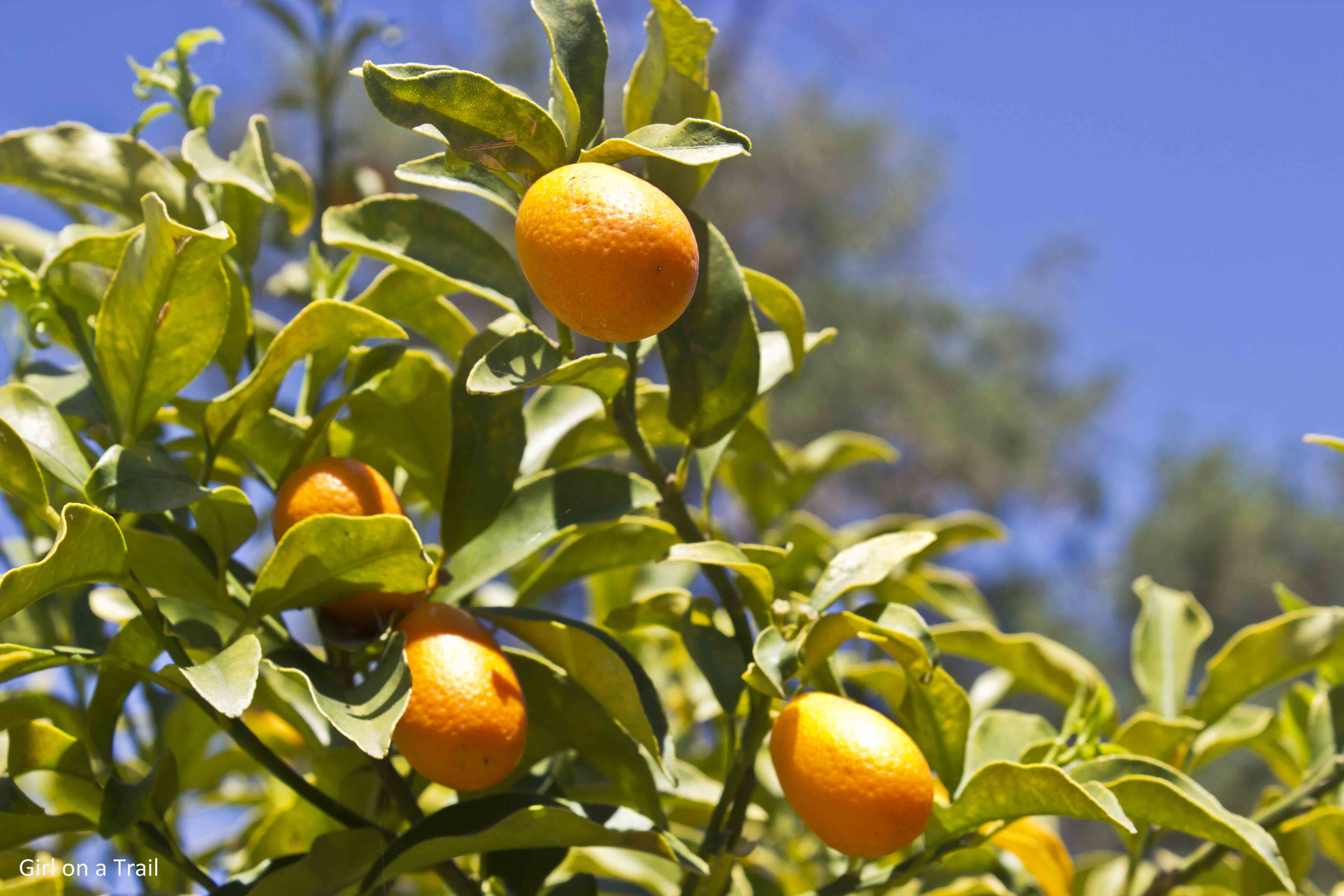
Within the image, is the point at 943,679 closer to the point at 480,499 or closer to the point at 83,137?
the point at 480,499

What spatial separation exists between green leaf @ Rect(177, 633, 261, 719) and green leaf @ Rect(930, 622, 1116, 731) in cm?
50

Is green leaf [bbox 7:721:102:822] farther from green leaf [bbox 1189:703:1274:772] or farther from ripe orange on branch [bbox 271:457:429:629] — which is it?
green leaf [bbox 1189:703:1274:772]

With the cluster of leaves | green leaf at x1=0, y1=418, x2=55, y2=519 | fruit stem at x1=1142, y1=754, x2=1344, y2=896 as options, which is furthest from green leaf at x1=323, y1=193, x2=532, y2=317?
fruit stem at x1=1142, y1=754, x2=1344, y2=896

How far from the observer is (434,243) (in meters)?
0.68

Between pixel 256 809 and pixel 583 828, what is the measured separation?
73 centimetres

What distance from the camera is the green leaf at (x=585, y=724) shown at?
67 cm

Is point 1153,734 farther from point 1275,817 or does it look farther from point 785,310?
point 785,310

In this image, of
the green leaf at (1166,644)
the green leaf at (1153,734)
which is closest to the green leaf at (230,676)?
the green leaf at (1153,734)

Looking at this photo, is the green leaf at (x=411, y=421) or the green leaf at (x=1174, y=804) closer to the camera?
the green leaf at (x=1174, y=804)

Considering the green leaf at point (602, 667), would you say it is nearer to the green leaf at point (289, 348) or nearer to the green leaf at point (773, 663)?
the green leaf at point (773, 663)

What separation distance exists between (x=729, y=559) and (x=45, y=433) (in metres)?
0.42

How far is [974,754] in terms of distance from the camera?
77 centimetres

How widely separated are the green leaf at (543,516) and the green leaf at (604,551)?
0.05 m

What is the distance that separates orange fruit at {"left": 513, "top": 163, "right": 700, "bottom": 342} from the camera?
0.51 metres
